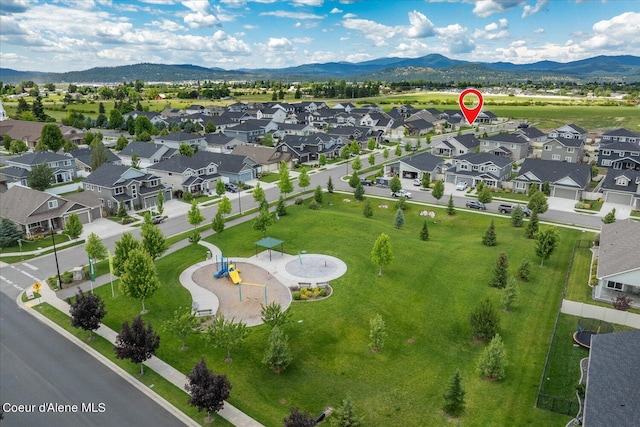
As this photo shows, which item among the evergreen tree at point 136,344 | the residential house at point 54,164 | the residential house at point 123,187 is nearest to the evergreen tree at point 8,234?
the residential house at point 123,187

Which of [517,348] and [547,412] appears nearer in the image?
[547,412]

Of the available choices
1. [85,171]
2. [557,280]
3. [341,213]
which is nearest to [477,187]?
[341,213]

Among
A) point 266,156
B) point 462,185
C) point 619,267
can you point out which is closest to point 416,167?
point 462,185

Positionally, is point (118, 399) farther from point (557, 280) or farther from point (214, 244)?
point (557, 280)

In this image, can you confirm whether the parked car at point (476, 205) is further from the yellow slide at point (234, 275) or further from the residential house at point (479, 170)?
the yellow slide at point (234, 275)

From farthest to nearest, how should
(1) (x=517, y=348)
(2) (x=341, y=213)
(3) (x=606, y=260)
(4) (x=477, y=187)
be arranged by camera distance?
(4) (x=477, y=187), (2) (x=341, y=213), (3) (x=606, y=260), (1) (x=517, y=348)

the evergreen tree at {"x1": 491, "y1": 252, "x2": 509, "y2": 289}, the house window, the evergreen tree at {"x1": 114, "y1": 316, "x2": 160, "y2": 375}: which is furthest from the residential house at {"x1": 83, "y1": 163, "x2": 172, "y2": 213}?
the house window

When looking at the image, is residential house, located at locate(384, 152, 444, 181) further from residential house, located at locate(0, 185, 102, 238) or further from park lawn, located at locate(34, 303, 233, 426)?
park lawn, located at locate(34, 303, 233, 426)
